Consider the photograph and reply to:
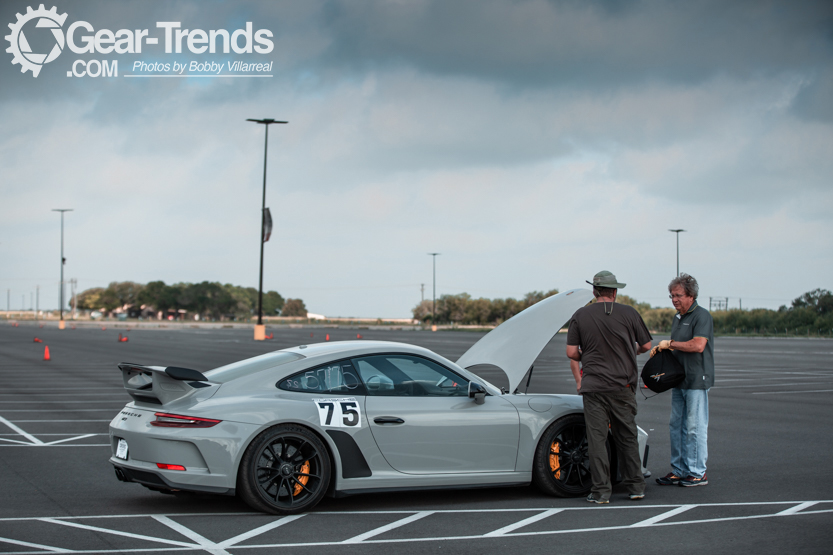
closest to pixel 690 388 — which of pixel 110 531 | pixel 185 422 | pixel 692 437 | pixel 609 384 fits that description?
pixel 692 437

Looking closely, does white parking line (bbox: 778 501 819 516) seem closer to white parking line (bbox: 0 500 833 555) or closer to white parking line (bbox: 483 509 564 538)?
white parking line (bbox: 0 500 833 555)

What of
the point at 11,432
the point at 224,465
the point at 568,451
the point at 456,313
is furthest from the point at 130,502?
the point at 456,313

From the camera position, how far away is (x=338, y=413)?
20.2 feet

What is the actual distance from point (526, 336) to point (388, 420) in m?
1.79

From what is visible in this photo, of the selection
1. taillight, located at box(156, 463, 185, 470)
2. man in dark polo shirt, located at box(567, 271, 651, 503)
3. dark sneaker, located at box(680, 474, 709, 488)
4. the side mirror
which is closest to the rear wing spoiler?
taillight, located at box(156, 463, 185, 470)

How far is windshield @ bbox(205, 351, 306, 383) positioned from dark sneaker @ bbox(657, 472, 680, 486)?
3505 millimetres

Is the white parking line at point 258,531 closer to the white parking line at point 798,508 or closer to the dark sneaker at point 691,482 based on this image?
the dark sneaker at point 691,482

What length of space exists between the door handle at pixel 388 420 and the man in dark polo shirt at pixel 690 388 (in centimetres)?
255

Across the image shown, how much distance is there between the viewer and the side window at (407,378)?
6.45 meters

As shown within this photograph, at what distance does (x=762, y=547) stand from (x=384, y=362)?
305 cm

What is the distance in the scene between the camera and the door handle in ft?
20.4

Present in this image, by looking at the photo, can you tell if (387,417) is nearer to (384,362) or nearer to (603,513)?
(384,362)

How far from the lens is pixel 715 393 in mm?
16000

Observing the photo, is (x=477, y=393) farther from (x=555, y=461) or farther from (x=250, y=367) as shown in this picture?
(x=250, y=367)
